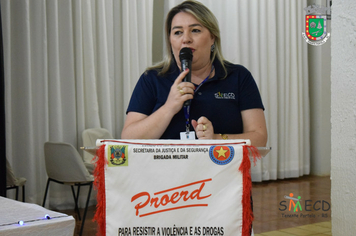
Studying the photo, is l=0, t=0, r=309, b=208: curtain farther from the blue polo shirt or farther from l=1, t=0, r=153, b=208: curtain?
the blue polo shirt

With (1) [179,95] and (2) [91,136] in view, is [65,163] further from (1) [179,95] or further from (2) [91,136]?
(1) [179,95]

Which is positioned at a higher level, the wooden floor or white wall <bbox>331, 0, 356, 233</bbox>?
white wall <bbox>331, 0, 356, 233</bbox>

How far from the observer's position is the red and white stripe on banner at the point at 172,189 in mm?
1043

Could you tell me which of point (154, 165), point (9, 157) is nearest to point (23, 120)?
point (9, 157)

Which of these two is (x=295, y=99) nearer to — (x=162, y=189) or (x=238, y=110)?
(x=238, y=110)

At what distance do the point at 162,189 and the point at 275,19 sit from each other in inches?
217

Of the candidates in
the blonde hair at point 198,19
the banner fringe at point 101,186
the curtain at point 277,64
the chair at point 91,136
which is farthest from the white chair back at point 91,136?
the banner fringe at point 101,186

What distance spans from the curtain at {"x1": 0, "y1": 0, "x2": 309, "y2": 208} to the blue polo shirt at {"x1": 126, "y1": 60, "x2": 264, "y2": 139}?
273 cm

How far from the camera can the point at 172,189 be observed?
3.44 ft

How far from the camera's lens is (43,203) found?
12.7 feet

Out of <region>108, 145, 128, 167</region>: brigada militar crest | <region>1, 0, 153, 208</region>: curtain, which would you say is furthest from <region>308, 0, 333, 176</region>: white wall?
<region>108, 145, 128, 167</region>: brigada militar crest

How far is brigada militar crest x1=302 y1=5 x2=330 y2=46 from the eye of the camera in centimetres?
617

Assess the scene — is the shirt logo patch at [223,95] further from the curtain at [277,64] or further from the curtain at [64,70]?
the curtain at [277,64]

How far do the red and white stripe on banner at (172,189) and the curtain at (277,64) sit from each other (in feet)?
15.5
